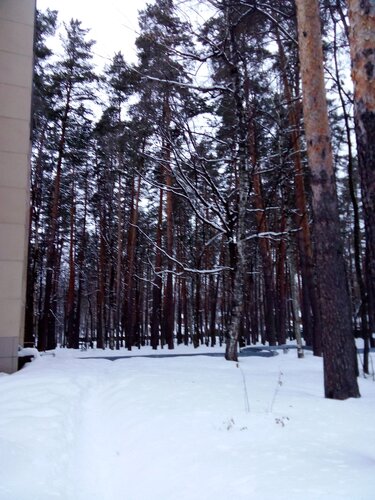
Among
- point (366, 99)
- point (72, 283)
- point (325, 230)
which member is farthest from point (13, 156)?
point (72, 283)

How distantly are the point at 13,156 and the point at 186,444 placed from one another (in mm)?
7746

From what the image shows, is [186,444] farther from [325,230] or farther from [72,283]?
[72,283]

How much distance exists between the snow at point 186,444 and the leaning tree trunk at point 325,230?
0.44 metres

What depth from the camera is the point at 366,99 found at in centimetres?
300

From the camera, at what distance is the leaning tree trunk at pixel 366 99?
2.89 meters

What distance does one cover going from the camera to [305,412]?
4355 millimetres

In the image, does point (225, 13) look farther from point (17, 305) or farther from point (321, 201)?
point (17, 305)

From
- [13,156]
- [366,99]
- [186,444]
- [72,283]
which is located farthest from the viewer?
[72,283]

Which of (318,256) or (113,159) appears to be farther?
(113,159)

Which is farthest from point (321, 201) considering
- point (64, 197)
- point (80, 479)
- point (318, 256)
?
point (64, 197)

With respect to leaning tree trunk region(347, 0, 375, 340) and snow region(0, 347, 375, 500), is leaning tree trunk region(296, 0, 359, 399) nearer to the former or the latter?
snow region(0, 347, 375, 500)

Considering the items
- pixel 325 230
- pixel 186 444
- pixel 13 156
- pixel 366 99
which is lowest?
pixel 186 444

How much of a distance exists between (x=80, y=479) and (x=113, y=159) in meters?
18.2

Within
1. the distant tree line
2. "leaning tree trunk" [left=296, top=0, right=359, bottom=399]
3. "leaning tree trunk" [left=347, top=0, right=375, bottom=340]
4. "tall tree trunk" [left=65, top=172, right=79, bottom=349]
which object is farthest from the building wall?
"tall tree trunk" [left=65, top=172, right=79, bottom=349]
